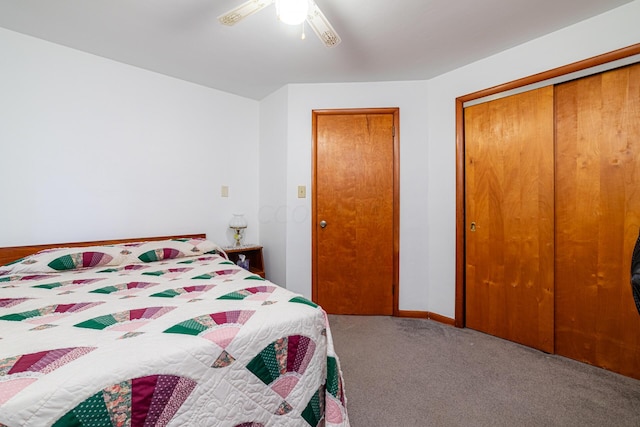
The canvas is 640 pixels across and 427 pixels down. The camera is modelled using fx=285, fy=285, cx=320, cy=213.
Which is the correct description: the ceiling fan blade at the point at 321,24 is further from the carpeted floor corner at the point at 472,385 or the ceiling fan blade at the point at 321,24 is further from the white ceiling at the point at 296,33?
the carpeted floor corner at the point at 472,385

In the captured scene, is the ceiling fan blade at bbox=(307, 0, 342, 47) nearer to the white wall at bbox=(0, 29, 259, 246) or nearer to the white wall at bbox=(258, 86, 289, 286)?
the white wall at bbox=(258, 86, 289, 286)

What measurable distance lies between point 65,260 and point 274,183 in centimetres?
173

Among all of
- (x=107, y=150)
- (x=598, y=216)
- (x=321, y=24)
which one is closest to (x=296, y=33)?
(x=321, y=24)

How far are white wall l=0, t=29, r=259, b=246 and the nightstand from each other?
0.22m

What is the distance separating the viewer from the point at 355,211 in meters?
2.72

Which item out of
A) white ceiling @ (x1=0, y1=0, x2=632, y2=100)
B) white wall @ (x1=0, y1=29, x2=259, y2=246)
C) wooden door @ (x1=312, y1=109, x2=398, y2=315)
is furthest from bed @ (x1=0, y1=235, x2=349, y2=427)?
white ceiling @ (x1=0, y1=0, x2=632, y2=100)

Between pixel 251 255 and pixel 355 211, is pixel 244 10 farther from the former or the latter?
pixel 251 255

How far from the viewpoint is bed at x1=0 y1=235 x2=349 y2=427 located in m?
0.67

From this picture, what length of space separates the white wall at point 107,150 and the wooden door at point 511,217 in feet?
7.39

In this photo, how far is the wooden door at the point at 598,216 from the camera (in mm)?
1687

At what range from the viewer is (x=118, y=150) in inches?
92.6

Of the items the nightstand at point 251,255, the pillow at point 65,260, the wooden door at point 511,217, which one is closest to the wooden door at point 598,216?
the wooden door at point 511,217

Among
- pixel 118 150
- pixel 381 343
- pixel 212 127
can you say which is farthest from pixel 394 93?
pixel 118 150

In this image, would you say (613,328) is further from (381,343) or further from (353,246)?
(353,246)
